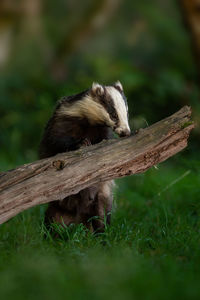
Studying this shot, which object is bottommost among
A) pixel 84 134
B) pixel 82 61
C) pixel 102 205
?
pixel 102 205

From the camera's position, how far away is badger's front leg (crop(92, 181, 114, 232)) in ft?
16.8

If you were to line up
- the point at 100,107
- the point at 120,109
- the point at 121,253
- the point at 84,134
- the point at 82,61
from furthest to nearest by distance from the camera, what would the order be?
the point at 82,61 < the point at 84,134 < the point at 100,107 < the point at 120,109 < the point at 121,253

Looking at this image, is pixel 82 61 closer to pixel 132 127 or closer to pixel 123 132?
pixel 132 127

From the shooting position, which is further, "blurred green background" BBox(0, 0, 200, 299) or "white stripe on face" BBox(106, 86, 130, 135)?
"white stripe on face" BBox(106, 86, 130, 135)

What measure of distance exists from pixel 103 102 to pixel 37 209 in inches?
62.6

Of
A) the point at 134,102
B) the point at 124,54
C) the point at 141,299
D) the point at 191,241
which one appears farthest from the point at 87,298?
the point at 124,54

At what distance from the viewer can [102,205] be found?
17.1ft

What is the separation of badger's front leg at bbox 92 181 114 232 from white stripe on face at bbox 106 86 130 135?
31.8 inches

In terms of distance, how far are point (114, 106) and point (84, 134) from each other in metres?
0.46

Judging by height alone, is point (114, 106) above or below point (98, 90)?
below

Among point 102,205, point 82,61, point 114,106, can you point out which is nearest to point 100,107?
point 114,106

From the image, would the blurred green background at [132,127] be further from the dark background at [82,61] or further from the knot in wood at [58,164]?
the knot in wood at [58,164]

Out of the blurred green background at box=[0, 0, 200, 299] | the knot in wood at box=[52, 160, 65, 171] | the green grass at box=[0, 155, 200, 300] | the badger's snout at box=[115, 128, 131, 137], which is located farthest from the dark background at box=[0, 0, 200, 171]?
the knot in wood at box=[52, 160, 65, 171]

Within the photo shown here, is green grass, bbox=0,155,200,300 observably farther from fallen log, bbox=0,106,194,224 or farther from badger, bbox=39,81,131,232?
fallen log, bbox=0,106,194,224
